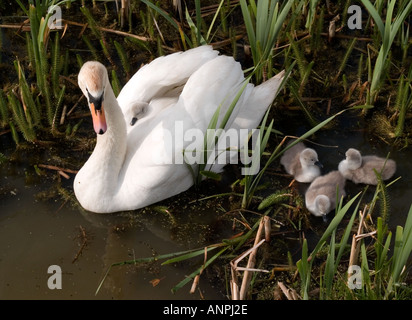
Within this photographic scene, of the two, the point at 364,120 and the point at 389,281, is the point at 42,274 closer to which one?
the point at 389,281

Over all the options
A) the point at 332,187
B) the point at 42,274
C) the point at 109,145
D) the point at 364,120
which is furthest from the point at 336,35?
the point at 42,274

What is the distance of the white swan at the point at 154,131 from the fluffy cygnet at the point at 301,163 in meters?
0.45

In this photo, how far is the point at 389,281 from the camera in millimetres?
4402

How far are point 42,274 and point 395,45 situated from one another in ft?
13.6

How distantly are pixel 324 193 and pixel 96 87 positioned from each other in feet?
6.72

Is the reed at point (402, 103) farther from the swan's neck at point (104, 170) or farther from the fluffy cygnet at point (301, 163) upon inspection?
the swan's neck at point (104, 170)

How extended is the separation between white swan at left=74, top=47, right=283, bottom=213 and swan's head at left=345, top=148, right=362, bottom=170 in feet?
2.84

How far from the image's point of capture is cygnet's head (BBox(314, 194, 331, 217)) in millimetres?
5410

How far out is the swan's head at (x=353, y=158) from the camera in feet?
18.7

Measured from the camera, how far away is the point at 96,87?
191 inches

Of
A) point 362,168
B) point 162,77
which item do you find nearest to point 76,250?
point 162,77

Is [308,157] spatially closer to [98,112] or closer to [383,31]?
[383,31]

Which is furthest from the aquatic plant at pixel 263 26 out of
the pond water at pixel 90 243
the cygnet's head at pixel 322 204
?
the cygnet's head at pixel 322 204

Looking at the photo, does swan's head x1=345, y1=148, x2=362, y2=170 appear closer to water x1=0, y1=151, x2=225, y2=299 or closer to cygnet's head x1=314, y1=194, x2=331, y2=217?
cygnet's head x1=314, y1=194, x2=331, y2=217
